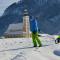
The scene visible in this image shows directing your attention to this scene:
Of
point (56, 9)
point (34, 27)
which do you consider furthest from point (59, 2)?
point (34, 27)

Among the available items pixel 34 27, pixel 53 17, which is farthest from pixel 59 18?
pixel 34 27

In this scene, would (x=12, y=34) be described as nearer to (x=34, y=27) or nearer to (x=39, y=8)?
(x=34, y=27)

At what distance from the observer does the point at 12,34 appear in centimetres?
6275

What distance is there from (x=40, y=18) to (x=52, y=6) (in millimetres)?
17055

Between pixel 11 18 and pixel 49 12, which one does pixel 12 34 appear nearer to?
pixel 11 18

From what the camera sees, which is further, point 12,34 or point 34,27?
point 12,34

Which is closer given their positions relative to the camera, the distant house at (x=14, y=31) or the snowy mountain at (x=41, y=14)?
the distant house at (x=14, y=31)

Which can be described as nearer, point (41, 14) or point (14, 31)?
point (14, 31)

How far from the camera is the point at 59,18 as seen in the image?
143000mm

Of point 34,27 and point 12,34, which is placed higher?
point 34,27

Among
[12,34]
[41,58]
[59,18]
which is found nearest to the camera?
[41,58]

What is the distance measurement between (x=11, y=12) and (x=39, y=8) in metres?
17.7

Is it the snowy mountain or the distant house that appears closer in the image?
the distant house

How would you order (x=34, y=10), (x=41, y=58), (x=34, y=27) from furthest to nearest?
(x=34, y=10)
(x=34, y=27)
(x=41, y=58)
